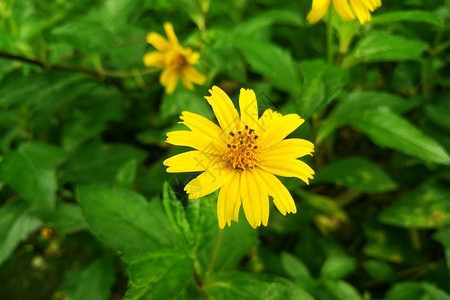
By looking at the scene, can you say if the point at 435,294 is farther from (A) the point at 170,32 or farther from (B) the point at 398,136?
(A) the point at 170,32

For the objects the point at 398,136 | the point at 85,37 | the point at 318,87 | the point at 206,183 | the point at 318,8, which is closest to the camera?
the point at 206,183

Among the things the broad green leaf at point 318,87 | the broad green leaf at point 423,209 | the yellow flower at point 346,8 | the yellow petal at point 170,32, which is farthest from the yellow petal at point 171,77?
the broad green leaf at point 423,209

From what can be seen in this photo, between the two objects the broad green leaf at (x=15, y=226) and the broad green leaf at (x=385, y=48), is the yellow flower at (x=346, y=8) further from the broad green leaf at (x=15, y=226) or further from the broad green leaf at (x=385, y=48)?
the broad green leaf at (x=15, y=226)

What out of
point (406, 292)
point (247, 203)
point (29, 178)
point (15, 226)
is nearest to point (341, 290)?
point (406, 292)

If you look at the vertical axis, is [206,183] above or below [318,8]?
below

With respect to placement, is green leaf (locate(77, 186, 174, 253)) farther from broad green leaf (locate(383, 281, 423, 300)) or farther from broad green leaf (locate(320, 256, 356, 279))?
broad green leaf (locate(383, 281, 423, 300))

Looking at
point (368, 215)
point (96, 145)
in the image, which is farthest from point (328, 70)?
point (96, 145)

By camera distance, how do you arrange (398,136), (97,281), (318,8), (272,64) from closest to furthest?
(318,8), (398,136), (272,64), (97,281)
